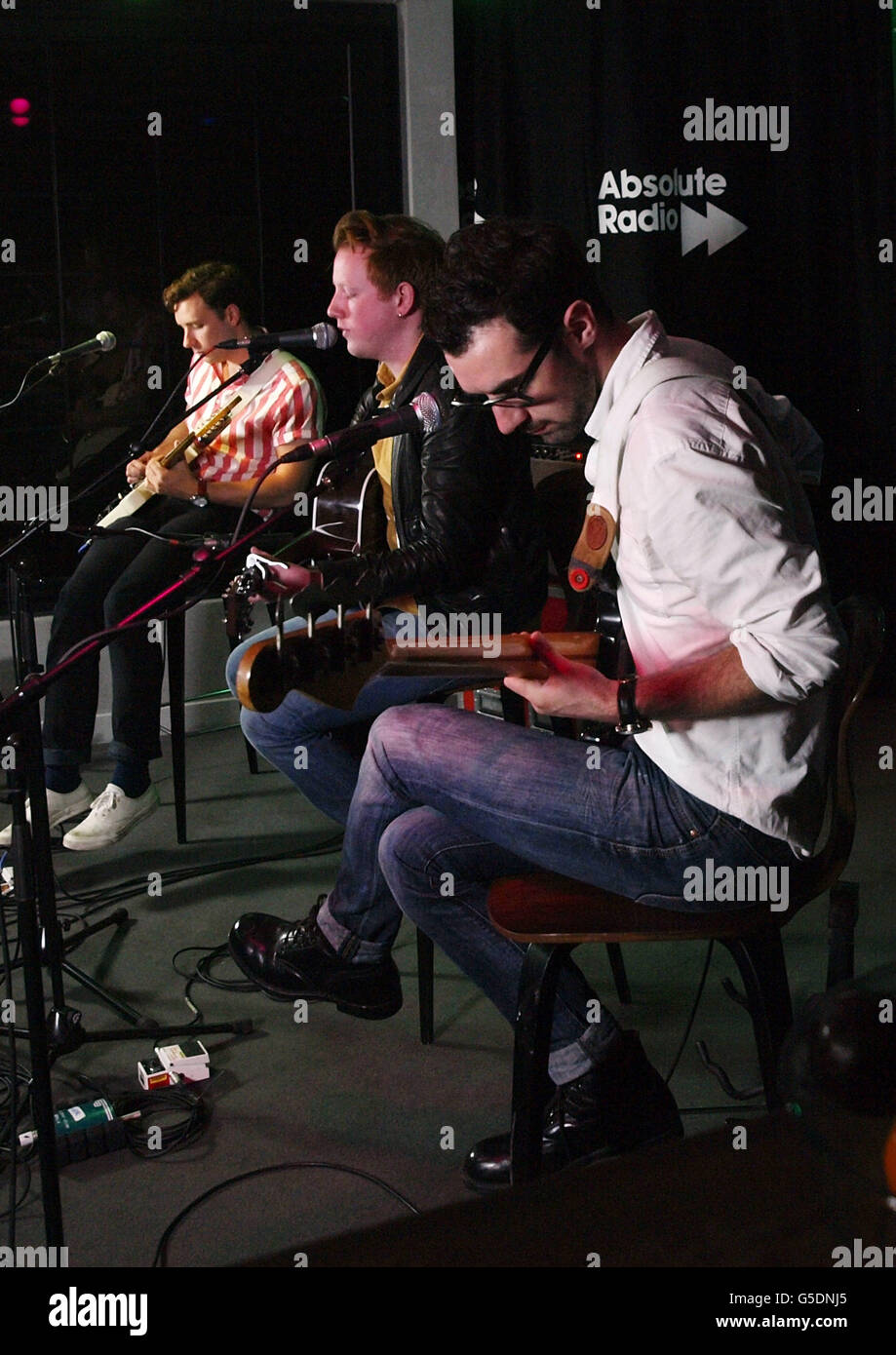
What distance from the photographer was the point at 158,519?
3.48 m

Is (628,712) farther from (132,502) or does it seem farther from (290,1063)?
(132,502)

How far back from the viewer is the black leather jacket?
2.18 metres

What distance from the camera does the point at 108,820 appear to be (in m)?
3.07

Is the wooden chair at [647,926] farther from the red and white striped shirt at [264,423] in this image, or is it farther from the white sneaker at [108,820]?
the red and white striped shirt at [264,423]

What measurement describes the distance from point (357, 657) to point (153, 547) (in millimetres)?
1839

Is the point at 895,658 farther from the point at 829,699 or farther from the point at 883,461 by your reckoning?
the point at 829,699

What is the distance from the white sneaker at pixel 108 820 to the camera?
3049mm

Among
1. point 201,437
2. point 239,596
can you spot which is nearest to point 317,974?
point 239,596

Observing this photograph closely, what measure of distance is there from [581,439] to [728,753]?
1.58 m

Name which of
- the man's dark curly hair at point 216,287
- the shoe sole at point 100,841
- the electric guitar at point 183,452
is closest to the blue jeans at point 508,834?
the shoe sole at point 100,841

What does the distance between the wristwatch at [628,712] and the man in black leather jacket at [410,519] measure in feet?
2.45

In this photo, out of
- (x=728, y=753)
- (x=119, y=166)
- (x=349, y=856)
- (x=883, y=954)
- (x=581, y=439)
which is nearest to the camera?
(x=728, y=753)

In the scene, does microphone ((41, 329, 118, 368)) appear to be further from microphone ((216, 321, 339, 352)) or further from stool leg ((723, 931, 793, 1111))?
stool leg ((723, 931, 793, 1111))
